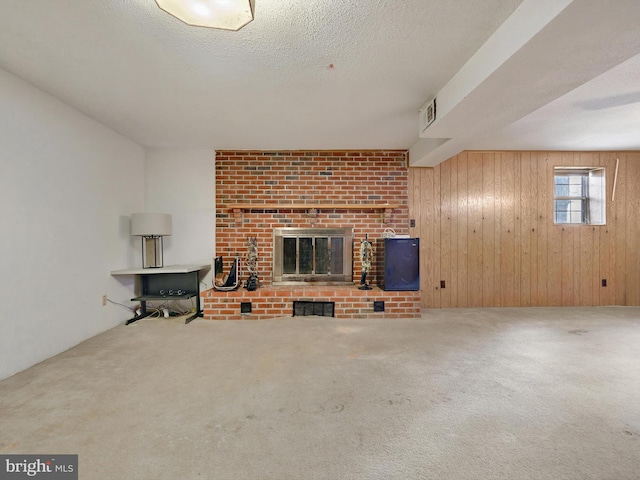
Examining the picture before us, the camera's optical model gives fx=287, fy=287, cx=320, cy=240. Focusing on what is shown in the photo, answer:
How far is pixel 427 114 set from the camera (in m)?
2.55

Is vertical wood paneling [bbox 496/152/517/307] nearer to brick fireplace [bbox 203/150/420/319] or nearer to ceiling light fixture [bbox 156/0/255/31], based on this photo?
brick fireplace [bbox 203/150/420/319]

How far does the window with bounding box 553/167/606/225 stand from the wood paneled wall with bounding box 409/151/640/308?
0.13 m

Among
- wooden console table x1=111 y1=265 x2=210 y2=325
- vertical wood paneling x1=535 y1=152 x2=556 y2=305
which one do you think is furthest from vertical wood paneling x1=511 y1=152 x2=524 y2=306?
wooden console table x1=111 y1=265 x2=210 y2=325

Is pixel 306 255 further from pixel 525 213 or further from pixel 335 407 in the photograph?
pixel 525 213

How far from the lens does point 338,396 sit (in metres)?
1.78

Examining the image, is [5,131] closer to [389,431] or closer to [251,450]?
[251,450]

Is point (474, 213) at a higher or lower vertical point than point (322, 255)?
higher

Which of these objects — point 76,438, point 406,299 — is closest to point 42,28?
point 76,438

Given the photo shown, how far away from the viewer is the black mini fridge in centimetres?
369

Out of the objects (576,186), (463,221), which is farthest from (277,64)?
(576,186)

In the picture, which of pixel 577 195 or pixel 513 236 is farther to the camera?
pixel 577 195

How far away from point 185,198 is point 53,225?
1.64 meters

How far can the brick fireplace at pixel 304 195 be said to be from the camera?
405 cm

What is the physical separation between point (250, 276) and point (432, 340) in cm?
229
